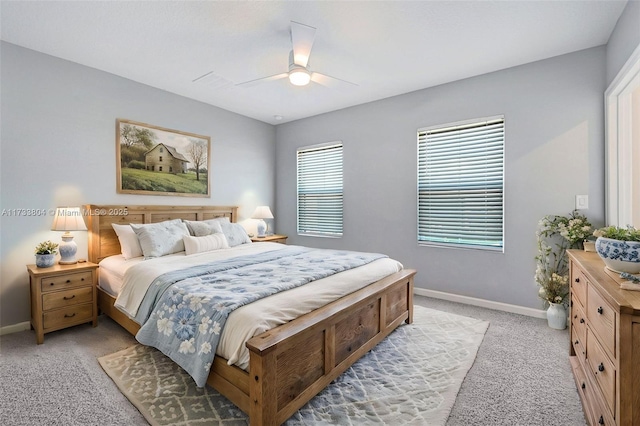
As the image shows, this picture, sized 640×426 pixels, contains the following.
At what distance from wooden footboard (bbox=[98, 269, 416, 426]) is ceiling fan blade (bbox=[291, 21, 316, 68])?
80.1 inches

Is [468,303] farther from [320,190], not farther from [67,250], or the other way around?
[67,250]

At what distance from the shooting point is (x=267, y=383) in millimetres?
1505

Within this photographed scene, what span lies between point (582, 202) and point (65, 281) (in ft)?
16.4

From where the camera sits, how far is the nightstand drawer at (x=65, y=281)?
2703 millimetres

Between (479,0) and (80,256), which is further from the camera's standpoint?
(80,256)

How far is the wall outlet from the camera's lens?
117 inches

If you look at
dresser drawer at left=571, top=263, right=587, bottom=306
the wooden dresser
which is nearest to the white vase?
dresser drawer at left=571, top=263, right=587, bottom=306

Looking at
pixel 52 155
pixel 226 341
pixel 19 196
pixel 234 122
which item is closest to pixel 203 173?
pixel 234 122

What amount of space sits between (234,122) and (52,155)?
238 centimetres

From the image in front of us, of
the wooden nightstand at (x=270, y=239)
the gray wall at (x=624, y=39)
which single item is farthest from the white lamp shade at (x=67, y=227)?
Result: the gray wall at (x=624, y=39)

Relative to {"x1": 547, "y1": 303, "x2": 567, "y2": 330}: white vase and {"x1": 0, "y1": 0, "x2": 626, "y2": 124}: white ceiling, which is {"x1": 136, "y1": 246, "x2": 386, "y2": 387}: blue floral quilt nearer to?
{"x1": 547, "y1": 303, "x2": 567, "y2": 330}: white vase

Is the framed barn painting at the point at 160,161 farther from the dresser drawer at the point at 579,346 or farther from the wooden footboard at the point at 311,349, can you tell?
the dresser drawer at the point at 579,346

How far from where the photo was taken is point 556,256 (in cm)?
314

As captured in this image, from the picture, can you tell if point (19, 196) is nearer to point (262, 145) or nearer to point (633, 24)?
point (262, 145)
